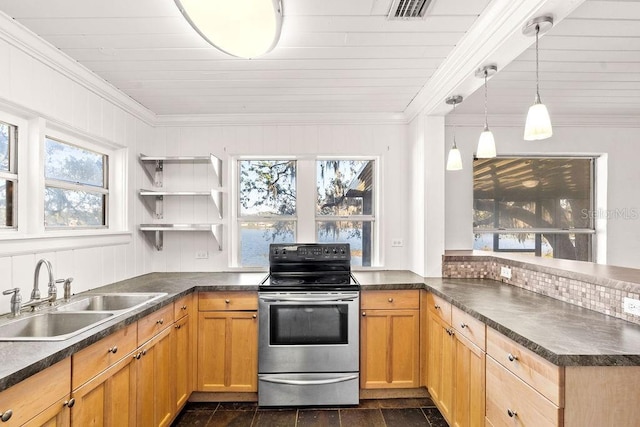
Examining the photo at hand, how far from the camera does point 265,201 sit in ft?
11.1

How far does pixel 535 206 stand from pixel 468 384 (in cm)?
218

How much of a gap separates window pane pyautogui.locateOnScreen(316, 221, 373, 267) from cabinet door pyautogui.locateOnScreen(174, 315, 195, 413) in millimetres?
1420

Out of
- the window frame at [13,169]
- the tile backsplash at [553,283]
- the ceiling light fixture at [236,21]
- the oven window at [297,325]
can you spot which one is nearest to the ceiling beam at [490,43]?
the ceiling light fixture at [236,21]

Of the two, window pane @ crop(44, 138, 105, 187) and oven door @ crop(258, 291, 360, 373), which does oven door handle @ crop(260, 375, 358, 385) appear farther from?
window pane @ crop(44, 138, 105, 187)

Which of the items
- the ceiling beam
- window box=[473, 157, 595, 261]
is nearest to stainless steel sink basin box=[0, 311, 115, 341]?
the ceiling beam

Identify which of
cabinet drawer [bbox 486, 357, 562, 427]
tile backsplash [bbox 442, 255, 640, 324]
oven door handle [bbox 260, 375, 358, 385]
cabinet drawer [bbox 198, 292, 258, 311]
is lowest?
oven door handle [bbox 260, 375, 358, 385]

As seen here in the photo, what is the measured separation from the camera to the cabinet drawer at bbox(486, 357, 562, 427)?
1.28 m

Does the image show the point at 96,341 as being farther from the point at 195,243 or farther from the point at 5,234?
the point at 195,243

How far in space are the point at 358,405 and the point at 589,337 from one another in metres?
1.71

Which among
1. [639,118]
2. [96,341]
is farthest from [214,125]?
[639,118]

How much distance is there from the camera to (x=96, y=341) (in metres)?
1.48

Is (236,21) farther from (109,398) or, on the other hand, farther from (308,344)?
(308,344)

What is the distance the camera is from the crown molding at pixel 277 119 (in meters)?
3.18

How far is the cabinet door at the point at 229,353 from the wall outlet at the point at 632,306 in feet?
7.03
